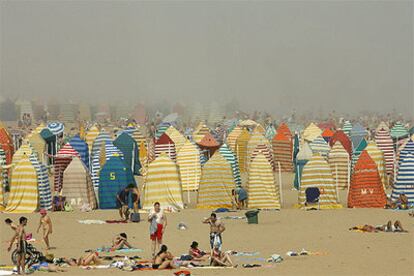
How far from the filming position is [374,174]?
23.2 metres

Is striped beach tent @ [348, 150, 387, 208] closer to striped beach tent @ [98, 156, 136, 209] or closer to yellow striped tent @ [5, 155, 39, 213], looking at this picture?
striped beach tent @ [98, 156, 136, 209]

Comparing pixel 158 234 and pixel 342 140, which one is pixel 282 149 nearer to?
pixel 342 140

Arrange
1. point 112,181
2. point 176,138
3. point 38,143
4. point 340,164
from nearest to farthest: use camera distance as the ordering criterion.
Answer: point 112,181 < point 340,164 < point 176,138 < point 38,143

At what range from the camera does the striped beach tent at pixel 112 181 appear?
76.8ft

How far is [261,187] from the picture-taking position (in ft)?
76.0

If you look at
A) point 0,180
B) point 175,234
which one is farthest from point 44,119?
point 175,234

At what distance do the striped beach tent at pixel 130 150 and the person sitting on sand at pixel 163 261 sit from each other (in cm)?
1745

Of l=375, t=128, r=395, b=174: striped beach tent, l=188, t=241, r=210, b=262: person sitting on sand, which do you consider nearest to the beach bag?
l=188, t=241, r=210, b=262: person sitting on sand

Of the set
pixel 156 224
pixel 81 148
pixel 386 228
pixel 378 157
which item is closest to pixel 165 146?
pixel 81 148

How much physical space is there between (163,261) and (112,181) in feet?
27.2

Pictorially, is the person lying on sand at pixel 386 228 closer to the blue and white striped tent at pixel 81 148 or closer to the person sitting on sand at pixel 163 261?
the person sitting on sand at pixel 163 261

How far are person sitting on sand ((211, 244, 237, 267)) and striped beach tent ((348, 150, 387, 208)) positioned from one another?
818 centimetres

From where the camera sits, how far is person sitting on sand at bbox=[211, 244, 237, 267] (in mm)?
15430

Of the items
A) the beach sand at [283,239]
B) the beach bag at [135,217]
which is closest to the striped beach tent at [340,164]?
the beach sand at [283,239]
